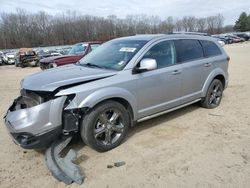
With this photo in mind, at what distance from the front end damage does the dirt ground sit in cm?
22

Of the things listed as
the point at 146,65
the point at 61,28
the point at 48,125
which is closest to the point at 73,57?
the point at 146,65

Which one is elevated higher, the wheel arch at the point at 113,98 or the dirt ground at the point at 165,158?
the wheel arch at the point at 113,98

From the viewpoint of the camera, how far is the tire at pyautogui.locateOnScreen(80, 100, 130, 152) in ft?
12.3

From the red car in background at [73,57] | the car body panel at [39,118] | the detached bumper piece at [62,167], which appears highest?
the red car in background at [73,57]

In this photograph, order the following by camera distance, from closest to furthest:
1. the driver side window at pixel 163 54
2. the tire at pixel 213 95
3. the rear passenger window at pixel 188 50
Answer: the driver side window at pixel 163 54
the rear passenger window at pixel 188 50
the tire at pixel 213 95

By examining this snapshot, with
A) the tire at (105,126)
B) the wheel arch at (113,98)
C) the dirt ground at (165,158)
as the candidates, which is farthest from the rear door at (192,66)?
the tire at (105,126)

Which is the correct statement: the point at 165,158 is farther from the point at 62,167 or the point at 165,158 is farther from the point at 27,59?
the point at 27,59

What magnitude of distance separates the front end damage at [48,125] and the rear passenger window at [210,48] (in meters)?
3.42

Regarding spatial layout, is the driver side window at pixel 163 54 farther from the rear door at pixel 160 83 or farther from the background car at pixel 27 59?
the background car at pixel 27 59

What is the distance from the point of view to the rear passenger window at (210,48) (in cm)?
568

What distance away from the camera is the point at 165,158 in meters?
3.72

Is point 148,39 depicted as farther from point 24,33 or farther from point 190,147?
point 24,33

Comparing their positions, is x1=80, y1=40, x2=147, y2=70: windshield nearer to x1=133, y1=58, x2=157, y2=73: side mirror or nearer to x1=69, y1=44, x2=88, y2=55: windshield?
x1=133, y1=58, x2=157, y2=73: side mirror

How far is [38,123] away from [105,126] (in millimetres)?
1014
